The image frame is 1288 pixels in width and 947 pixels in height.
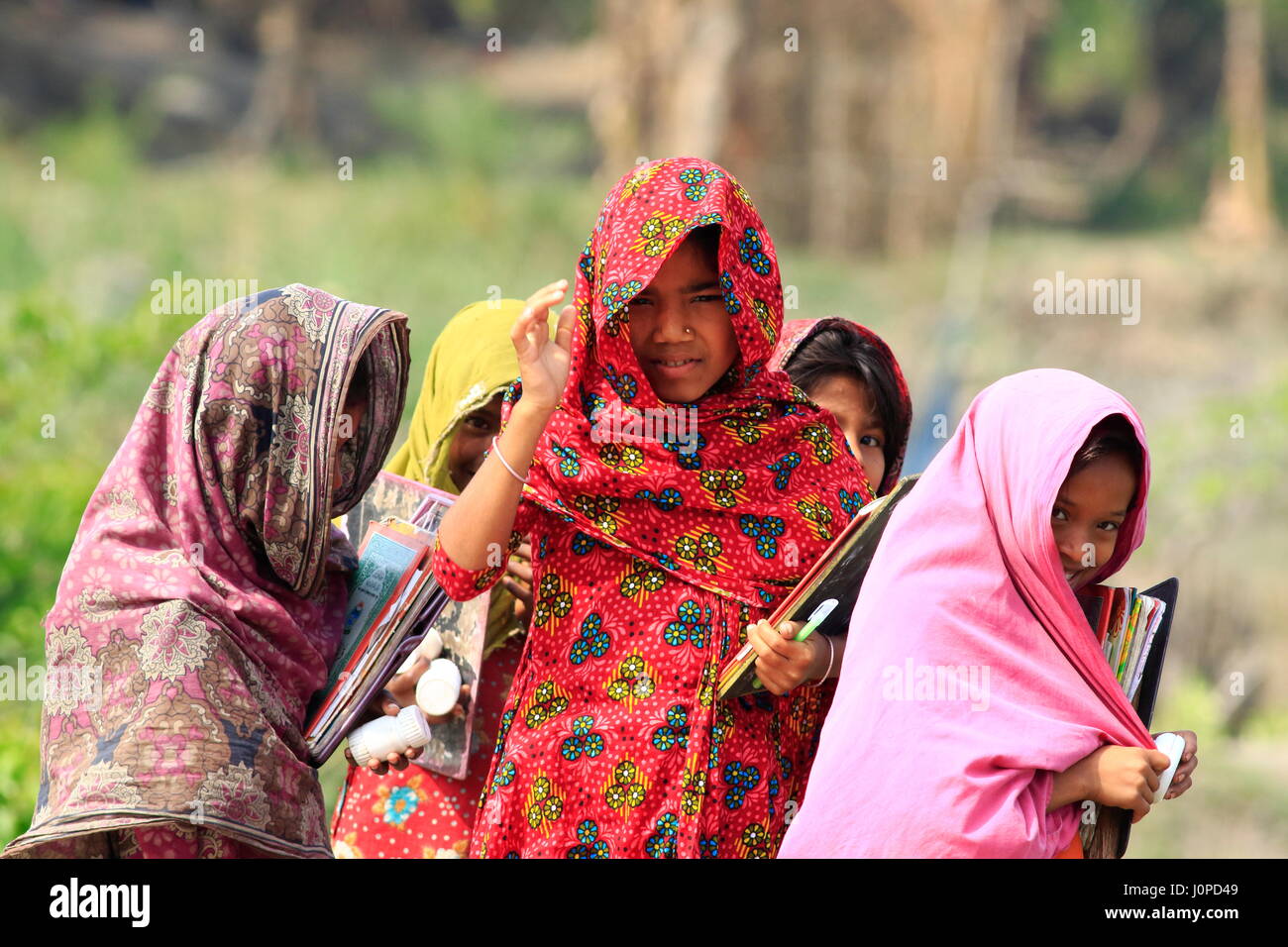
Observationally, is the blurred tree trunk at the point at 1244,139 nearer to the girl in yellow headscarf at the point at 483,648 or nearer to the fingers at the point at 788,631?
the girl in yellow headscarf at the point at 483,648

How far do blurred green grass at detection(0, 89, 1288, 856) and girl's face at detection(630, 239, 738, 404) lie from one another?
514 centimetres

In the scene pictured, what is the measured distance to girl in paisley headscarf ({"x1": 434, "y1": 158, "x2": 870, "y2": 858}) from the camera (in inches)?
105

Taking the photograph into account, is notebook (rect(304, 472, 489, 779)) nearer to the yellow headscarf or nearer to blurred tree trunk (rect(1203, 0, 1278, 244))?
the yellow headscarf

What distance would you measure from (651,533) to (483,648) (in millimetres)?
667

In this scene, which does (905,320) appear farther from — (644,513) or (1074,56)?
(644,513)

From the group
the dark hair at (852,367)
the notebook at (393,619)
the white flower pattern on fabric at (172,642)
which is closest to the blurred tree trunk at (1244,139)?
the dark hair at (852,367)

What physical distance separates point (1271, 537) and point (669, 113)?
4.74 meters

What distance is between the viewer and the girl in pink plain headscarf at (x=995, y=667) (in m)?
2.48

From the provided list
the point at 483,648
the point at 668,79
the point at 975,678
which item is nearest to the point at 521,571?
the point at 483,648

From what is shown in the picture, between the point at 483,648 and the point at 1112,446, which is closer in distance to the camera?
the point at 1112,446

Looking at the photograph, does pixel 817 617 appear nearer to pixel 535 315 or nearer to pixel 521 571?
pixel 535 315

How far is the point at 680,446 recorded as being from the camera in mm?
2809

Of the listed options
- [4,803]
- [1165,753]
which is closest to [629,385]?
[1165,753]
